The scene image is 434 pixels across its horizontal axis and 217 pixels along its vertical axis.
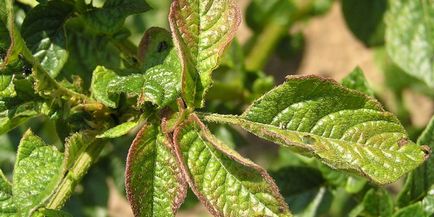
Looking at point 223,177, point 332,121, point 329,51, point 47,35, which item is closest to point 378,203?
point 332,121

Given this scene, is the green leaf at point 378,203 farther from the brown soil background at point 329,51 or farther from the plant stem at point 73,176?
the brown soil background at point 329,51

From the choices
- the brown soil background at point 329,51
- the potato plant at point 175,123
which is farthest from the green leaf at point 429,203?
the brown soil background at point 329,51

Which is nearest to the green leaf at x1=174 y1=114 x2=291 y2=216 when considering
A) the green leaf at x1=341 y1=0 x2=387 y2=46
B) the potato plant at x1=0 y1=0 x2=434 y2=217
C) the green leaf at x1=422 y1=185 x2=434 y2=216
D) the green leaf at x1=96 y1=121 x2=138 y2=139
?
the potato plant at x1=0 y1=0 x2=434 y2=217

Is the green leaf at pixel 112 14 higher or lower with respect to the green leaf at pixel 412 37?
higher

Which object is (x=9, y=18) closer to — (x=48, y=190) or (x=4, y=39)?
(x=4, y=39)

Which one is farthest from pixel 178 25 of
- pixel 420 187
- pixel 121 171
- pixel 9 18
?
pixel 121 171

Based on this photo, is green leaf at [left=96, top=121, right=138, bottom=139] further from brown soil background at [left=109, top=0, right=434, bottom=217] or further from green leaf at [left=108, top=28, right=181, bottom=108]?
brown soil background at [left=109, top=0, right=434, bottom=217]
